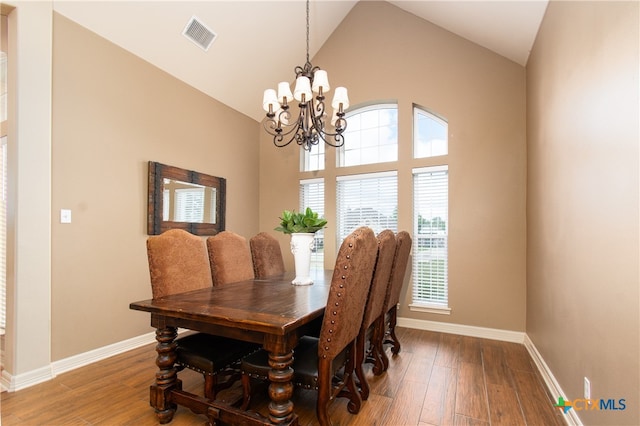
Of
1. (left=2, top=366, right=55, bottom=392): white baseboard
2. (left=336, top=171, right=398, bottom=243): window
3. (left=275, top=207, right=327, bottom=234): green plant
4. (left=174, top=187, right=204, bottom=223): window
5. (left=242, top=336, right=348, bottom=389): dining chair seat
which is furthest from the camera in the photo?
(left=336, top=171, right=398, bottom=243): window

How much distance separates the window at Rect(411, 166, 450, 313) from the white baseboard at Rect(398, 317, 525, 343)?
0.17m

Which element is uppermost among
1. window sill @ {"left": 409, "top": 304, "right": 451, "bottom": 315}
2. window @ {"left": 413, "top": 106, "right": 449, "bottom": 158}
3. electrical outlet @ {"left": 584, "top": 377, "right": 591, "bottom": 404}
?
window @ {"left": 413, "top": 106, "right": 449, "bottom": 158}

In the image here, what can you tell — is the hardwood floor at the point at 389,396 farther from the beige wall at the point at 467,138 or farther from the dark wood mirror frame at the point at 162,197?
the dark wood mirror frame at the point at 162,197

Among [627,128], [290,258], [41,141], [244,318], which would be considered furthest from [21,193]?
[627,128]

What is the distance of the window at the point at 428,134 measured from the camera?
3801mm

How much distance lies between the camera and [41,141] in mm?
2408

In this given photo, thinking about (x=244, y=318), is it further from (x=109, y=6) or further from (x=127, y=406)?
(x=109, y=6)

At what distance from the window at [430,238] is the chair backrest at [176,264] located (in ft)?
8.53

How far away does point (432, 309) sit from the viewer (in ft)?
12.1

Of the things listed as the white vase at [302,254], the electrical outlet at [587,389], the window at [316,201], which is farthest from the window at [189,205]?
the electrical outlet at [587,389]

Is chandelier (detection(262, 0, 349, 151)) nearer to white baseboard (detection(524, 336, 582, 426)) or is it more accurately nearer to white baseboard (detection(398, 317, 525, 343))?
white baseboard (detection(524, 336, 582, 426))

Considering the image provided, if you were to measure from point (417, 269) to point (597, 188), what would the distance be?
2496mm

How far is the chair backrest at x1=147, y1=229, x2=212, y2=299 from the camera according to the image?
6.51 feet

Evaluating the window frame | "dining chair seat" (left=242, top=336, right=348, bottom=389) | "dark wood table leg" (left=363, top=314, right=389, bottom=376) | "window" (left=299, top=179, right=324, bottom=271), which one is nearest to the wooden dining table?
"dining chair seat" (left=242, top=336, right=348, bottom=389)
